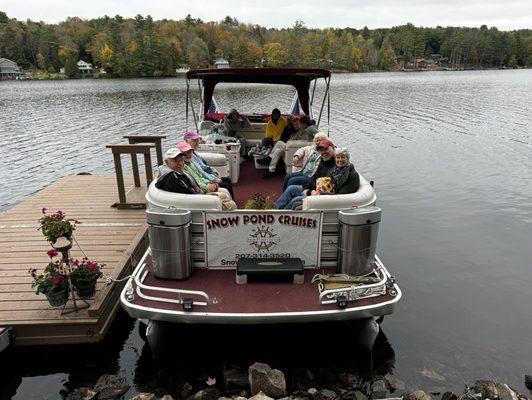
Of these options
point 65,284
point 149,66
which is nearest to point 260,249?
point 65,284

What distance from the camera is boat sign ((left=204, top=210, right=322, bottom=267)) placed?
506cm

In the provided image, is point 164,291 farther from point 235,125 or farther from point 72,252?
point 235,125

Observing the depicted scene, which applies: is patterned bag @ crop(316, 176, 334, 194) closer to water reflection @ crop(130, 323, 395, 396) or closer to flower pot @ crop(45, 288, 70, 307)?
water reflection @ crop(130, 323, 395, 396)

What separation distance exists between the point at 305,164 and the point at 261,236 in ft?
8.62

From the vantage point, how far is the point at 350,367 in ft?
17.7

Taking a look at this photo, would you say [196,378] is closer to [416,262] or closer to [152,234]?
[152,234]

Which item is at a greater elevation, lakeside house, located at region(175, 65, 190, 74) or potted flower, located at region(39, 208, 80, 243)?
potted flower, located at region(39, 208, 80, 243)

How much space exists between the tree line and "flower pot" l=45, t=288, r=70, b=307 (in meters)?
73.5

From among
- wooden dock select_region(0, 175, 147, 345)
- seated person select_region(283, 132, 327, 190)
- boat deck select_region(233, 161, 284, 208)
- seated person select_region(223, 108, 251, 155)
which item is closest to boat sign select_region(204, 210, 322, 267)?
wooden dock select_region(0, 175, 147, 345)

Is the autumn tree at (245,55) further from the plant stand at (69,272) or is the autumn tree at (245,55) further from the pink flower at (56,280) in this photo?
the pink flower at (56,280)

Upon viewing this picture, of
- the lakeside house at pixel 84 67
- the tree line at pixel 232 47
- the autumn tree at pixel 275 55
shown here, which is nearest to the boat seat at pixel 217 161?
the tree line at pixel 232 47

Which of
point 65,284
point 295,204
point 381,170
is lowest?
point 381,170

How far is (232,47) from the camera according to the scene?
91250 mm

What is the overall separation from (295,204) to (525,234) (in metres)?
7.32
